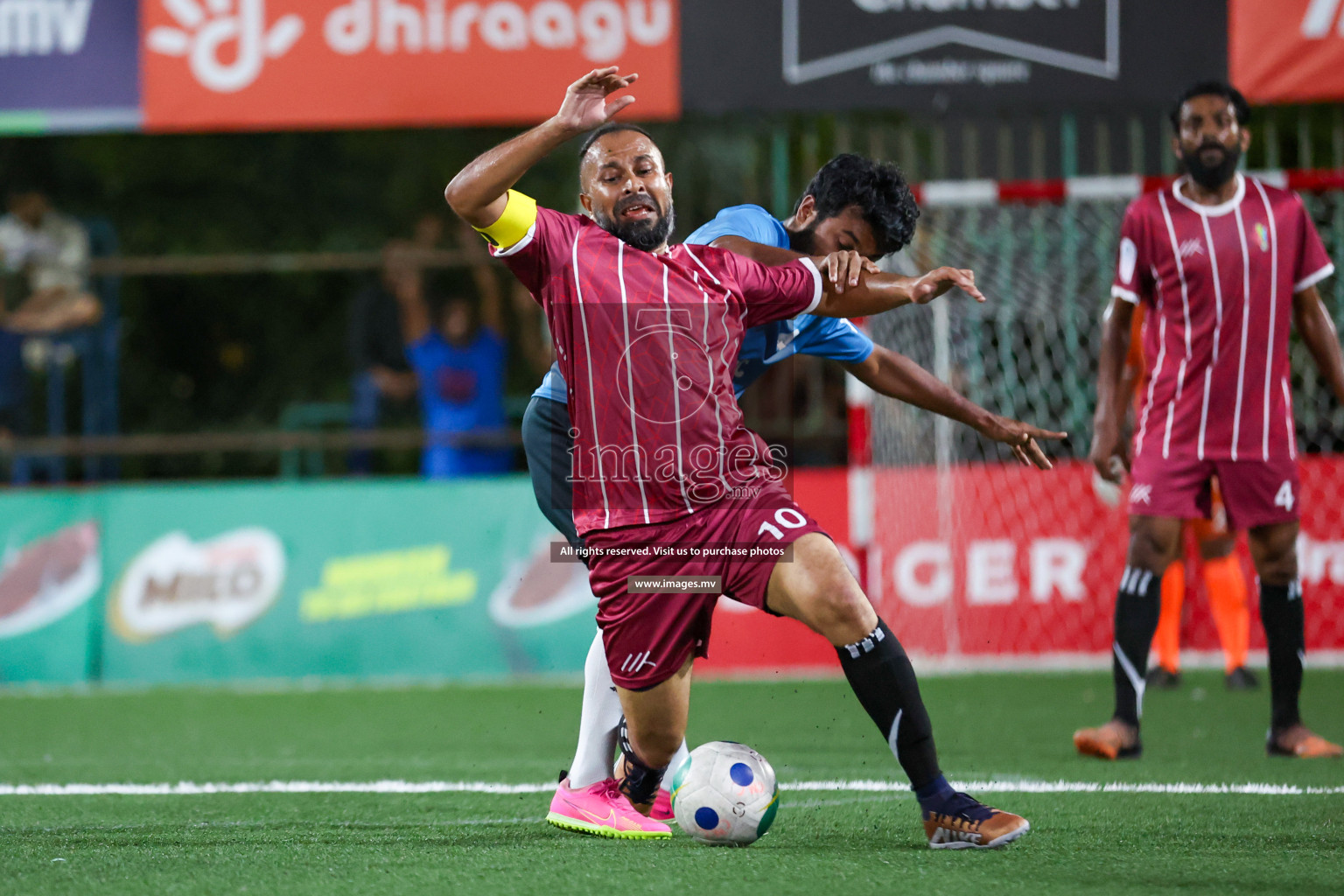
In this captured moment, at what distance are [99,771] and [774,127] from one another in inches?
294

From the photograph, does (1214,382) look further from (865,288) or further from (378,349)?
(378,349)

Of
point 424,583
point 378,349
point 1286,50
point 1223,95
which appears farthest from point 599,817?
point 378,349

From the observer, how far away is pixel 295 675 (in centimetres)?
925

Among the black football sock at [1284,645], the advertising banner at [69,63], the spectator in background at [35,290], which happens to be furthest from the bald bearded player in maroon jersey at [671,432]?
the spectator in background at [35,290]

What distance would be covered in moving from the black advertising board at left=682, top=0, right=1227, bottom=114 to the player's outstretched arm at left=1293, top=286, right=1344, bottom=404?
2.98 metres

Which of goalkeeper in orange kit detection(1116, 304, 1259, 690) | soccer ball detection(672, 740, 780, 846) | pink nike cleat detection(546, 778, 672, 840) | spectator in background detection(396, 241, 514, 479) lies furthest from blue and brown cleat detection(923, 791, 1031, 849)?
spectator in background detection(396, 241, 514, 479)

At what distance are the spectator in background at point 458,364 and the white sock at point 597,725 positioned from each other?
19.7 feet

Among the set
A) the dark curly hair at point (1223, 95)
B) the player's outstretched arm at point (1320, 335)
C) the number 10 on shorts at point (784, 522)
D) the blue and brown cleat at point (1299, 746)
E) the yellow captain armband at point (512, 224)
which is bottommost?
the blue and brown cleat at point (1299, 746)

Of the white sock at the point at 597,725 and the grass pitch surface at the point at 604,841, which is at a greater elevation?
the white sock at the point at 597,725

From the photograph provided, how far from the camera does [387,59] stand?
8852mm

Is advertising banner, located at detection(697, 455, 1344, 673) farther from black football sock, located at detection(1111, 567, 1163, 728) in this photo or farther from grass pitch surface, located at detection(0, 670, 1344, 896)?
black football sock, located at detection(1111, 567, 1163, 728)

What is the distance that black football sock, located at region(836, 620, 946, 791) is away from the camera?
381 cm

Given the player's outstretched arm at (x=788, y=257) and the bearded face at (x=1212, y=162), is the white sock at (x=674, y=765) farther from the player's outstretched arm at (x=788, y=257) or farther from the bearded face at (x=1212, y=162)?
the bearded face at (x=1212, y=162)

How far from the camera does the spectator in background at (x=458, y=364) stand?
420 inches
